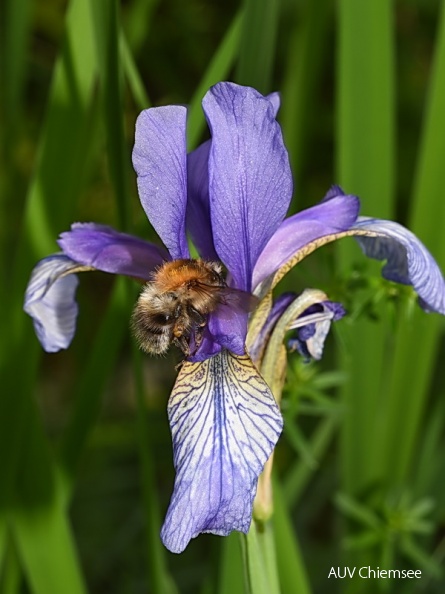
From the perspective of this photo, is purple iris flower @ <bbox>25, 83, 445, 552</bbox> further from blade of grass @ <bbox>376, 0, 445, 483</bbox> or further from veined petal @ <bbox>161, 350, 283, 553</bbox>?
blade of grass @ <bbox>376, 0, 445, 483</bbox>

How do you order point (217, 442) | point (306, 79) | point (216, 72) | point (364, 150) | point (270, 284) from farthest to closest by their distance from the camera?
1. point (306, 79)
2. point (364, 150)
3. point (216, 72)
4. point (270, 284)
5. point (217, 442)

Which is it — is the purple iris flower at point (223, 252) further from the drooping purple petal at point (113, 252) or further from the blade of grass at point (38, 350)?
the blade of grass at point (38, 350)

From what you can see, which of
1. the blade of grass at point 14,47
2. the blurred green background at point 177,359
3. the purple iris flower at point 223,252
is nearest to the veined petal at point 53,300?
the purple iris flower at point 223,252

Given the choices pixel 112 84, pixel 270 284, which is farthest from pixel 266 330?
pixel 112 84

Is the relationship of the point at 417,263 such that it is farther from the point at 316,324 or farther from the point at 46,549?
the point at 46,549

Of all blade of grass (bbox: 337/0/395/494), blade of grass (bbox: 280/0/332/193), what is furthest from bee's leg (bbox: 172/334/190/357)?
blade of grass (bbox: 280/0/332/193)

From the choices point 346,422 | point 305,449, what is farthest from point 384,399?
point 305,449

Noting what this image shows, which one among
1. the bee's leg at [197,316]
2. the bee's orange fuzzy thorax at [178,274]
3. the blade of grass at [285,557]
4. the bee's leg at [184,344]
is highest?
the bee's orange fuzzy thorax at [178,274]

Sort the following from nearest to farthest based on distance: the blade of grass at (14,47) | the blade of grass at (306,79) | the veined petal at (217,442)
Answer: the veined petal at (217,442) < the blade of grass at (14,47) < the blade of grass at (306,79)
